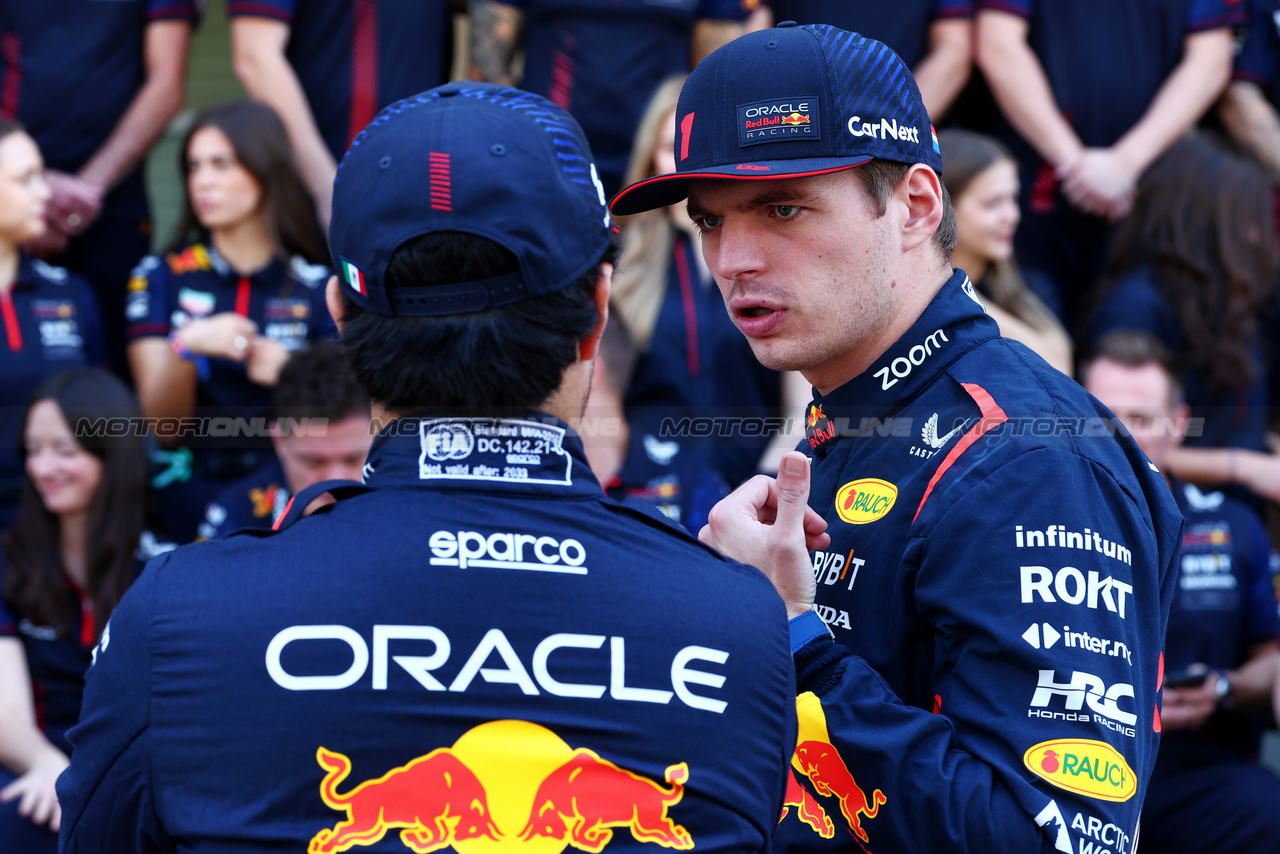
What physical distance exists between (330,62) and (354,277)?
389 cm

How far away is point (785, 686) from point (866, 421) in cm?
68

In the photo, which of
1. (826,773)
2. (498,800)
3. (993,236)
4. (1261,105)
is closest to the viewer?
(498,800)

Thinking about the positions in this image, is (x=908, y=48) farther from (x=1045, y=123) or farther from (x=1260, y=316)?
(x=1260, y=316)

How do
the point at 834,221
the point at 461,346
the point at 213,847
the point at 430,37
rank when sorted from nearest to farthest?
the point at 213,847 < the point at 461,346 < the point at 834,221 < the point at 430,37

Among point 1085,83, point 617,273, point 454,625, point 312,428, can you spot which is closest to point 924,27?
point 1085,83

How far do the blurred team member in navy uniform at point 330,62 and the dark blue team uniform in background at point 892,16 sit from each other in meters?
1.52

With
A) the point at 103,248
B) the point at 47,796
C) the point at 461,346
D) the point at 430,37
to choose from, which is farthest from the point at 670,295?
the point at 461,346

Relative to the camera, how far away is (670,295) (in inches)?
187

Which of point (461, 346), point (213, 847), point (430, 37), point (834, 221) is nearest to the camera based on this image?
point (213, 847)

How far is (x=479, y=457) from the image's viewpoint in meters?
1.46

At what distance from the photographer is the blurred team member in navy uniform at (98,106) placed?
16.3 ft

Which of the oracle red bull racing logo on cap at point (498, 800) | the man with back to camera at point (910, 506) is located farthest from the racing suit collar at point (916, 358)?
the oracle red bull racing logo on cap at point (498, 800)

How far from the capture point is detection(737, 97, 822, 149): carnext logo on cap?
1.90m

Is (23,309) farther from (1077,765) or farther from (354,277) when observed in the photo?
(1077,765)
